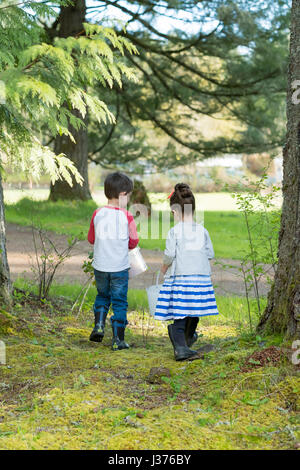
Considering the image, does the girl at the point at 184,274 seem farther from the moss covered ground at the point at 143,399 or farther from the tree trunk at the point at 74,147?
the tree trunk at the point at 74,147

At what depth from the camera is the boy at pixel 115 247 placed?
4289 millimetres

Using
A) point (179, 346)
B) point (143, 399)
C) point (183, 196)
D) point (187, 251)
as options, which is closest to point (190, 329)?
point (179, 346)

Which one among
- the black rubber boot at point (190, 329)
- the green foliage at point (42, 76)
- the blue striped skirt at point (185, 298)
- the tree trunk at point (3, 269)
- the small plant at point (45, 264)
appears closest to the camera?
the green foliage at point (42, 76)

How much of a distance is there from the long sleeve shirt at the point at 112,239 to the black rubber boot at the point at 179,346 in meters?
0.70

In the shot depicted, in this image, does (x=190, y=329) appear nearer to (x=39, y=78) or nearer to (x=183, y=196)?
(x=183, y=196)

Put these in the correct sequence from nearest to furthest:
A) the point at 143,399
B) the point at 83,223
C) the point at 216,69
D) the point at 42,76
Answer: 1. the point at 143,399
2. the point at 42,76
3. the point at 83,223
4. the point at 216,69

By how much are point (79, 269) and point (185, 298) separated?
4160 mm

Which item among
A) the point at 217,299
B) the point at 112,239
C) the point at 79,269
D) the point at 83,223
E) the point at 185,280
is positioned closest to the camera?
the point at 185,280

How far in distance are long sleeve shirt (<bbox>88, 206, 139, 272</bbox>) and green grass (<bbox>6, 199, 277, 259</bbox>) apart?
18.2ft

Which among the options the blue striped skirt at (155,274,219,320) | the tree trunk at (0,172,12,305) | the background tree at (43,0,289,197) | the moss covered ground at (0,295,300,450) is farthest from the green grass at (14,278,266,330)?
the background tree at (43,0,289,197)

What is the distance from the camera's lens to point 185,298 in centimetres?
388

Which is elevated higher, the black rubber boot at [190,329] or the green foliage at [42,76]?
the green foliage at [42,76]

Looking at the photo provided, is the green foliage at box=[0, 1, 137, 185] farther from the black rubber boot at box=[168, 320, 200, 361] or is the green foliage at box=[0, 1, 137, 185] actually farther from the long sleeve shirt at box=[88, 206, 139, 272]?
the black rubber boot at box=[168, 320, 200, 361]
